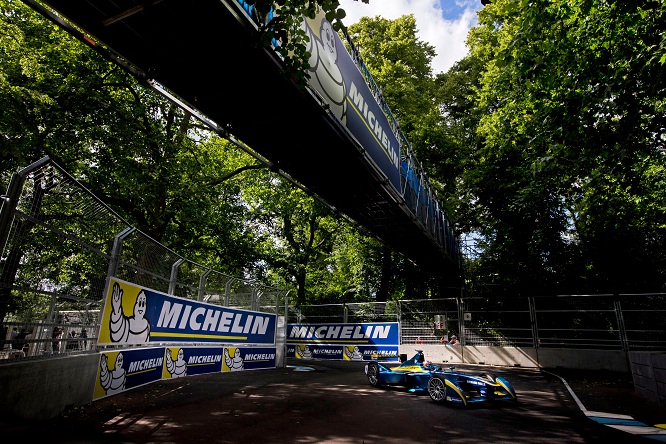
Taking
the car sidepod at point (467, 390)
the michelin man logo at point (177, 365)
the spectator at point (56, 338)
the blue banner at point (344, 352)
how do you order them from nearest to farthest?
the spectator at point (56, 338) < the car sidepod at point (467, 390) < the michelin man logo at point (177, 365) < the blue banner at point (344, 352)

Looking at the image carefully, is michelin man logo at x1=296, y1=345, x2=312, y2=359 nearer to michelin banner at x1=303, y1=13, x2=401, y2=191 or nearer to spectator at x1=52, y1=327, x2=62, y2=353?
michelin banner at x1=303, y1=13, x2=401, y2=191

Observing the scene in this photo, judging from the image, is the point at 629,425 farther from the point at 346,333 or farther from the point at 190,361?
the point at 346,333

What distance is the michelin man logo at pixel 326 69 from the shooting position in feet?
21.4

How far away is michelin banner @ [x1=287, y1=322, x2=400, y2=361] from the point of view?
18484 millimetres

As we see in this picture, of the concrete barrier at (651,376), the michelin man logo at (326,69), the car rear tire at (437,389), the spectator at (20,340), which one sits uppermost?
the michelin man logo at (326,69)

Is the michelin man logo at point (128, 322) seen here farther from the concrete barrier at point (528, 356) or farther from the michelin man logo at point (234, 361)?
the concrete barrier at point (528, 356)

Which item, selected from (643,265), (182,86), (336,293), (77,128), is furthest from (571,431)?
(336,293)

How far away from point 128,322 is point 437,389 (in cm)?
612

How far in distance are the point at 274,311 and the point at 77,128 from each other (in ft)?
30.5

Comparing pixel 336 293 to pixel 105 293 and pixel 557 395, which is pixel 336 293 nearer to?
pixel 557 395

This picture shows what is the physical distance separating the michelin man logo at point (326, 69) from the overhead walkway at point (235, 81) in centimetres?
30

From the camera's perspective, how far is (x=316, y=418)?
6016 mm

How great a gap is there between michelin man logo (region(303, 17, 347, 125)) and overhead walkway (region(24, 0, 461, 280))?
0.30m

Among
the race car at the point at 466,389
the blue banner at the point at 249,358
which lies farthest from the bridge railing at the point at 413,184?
the blue banner at the point at 249,358
